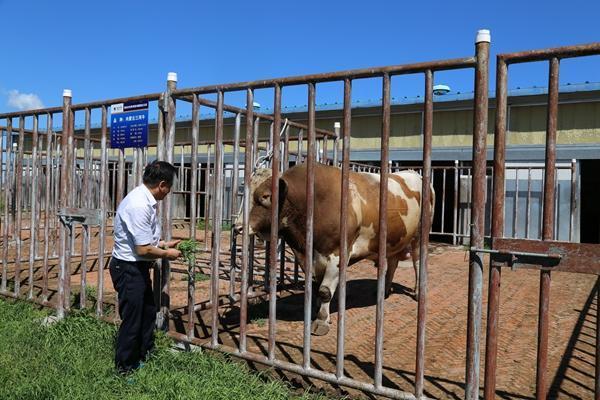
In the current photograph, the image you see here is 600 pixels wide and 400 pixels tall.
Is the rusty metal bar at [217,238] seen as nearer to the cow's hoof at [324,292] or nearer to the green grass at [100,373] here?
the green grass at [100,373]

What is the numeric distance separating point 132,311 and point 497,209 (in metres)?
3.00

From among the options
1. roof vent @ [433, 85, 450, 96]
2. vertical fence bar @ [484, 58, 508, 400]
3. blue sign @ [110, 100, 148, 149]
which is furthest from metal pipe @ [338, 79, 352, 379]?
roof vent @ [433, 85, 450, 96]

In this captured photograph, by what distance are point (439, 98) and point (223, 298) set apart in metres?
10.7

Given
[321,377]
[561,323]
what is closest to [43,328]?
[321,377]

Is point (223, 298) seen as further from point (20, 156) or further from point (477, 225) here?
point (477, 225)

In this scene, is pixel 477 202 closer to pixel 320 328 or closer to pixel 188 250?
pixel 188 250

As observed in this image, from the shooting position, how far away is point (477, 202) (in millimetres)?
3350

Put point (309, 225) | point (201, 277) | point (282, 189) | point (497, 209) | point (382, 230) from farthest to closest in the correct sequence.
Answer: point (201, 277) < point (282, 189) < point (309, 225) < point (382, 230) < point (497, 209)

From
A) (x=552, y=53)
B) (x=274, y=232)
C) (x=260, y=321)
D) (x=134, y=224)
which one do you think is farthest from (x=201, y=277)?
(x=552, y=53)

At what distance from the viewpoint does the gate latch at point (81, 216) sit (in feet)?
18.5

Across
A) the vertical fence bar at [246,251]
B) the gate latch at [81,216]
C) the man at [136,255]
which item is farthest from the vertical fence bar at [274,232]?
the gate latch at [81,216]

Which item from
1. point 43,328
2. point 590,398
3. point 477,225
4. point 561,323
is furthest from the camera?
point 561,323

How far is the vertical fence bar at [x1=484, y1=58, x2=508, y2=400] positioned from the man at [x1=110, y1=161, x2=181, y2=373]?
2584 mm

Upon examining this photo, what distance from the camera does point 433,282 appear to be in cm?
895
